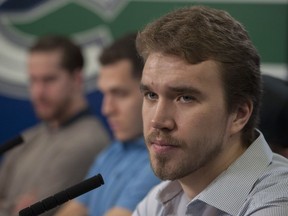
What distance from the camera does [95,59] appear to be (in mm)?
3064

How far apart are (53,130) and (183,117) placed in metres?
1.64

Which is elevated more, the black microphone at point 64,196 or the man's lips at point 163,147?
the black microphone at point 64,196

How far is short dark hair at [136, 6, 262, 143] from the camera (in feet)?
3.96

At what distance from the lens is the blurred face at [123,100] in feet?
7.11

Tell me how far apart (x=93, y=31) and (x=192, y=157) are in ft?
6.32

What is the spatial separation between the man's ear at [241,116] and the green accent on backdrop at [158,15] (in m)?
1.45

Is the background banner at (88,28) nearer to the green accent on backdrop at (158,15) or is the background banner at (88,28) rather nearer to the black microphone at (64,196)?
the green accent on backdrop at (158,15)

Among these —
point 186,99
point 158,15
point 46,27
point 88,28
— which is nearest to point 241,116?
point 186,99

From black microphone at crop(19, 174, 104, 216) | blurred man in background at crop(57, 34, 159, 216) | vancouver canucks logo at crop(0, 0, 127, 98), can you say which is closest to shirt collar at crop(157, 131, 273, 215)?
black microphone at crop(19, 174, 104, 216)

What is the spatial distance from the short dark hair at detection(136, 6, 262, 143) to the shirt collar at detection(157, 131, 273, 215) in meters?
0.05

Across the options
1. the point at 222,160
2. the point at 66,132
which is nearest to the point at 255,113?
the point at 222,160

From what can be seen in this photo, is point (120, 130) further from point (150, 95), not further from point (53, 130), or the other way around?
point (150, 95)

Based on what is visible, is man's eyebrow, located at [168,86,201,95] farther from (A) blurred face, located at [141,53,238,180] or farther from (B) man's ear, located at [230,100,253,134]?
(B) man's ear, located at [230,100,253,134]

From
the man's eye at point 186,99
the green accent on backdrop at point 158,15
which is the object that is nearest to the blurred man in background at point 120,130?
the green accent on backdrop at point 158,15
